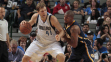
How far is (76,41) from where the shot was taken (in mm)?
5066

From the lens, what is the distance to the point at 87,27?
8203 millimetres

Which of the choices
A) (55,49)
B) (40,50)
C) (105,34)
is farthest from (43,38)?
(105,34)

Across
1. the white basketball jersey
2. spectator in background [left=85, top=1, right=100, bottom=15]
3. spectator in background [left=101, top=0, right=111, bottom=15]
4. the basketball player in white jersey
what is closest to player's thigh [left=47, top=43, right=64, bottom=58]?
the basketball player in white jersey

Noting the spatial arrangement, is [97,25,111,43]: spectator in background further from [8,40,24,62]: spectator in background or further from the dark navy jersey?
[8,40,24,62]: spectator in background

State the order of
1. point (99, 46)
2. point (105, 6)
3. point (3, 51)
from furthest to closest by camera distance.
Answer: point (105, 6) < point (99, 46) < point (3, 51)

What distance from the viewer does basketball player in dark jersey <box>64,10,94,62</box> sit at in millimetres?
5066

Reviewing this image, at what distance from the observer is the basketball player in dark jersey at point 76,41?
5.07 m

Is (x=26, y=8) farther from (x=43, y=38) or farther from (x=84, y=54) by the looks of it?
(x=84, y=54)

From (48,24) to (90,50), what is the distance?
1.21 metres

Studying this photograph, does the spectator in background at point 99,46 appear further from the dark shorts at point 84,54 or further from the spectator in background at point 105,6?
the spectator in background at point 105,6

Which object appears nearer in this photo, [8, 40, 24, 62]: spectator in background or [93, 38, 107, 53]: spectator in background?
[8, 40, 24, 62]: spectator in background

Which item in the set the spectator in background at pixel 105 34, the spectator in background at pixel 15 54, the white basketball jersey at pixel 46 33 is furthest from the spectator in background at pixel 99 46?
the white basketball jersey at pixel 46 33

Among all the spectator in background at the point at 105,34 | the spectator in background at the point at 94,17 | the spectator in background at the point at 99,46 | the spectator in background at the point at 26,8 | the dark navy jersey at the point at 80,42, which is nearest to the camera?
the dark navy jersey at the point at 80,42

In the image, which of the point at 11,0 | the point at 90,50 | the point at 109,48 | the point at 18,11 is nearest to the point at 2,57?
the point at 90,50
